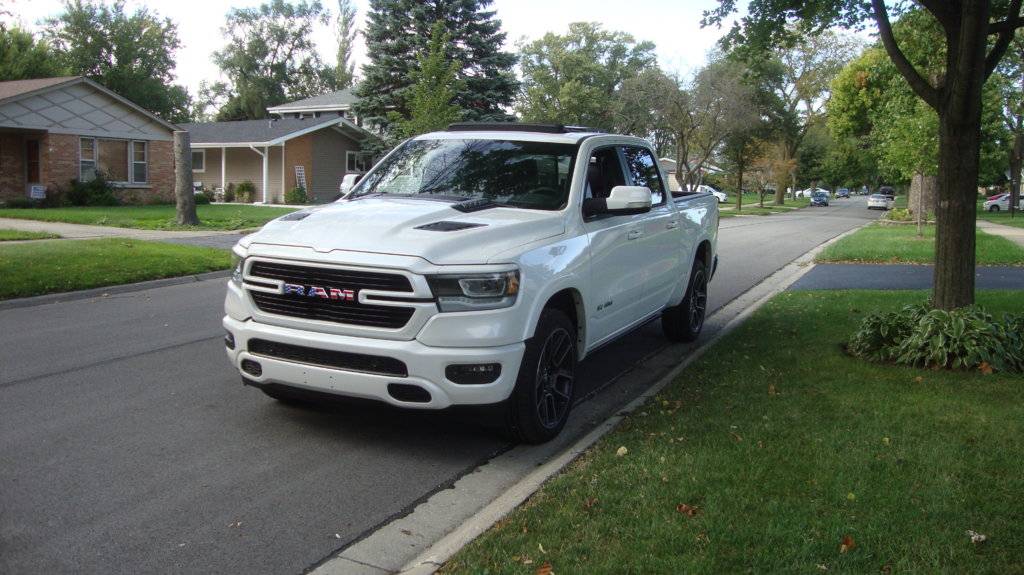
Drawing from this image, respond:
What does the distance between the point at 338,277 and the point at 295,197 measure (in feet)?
113

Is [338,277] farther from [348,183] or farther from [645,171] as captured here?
[645,171]

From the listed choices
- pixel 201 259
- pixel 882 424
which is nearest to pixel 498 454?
pixel 882 424

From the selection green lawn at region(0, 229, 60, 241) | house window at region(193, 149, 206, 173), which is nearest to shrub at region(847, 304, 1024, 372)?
green lawn at region(0, 229, 60, 241)

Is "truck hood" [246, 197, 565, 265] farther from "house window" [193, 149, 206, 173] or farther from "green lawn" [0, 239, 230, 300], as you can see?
"house window" [193, 149, 206, 173]

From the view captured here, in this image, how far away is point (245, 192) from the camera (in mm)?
38844

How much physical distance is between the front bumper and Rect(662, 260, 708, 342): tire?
3946 millimetres

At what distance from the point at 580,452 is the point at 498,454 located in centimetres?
53

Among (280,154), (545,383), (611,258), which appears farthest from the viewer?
(280,154)

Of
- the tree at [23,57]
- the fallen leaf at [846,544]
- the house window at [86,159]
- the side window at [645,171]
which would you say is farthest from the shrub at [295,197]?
the fallen leaf at [846,544]

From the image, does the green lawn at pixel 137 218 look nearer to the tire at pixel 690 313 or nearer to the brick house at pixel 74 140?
the brick house at pixel 74 140

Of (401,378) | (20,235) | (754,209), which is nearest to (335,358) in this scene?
(401,378)

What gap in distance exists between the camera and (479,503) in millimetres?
4492

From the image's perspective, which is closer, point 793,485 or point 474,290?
point 793,485

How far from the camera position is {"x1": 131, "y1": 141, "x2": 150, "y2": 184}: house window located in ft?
105
